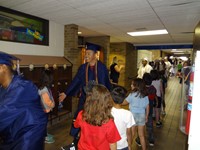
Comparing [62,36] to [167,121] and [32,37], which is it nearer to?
[32,37]

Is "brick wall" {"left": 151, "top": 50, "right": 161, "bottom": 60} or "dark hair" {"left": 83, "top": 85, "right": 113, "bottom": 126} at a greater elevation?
"brick wall" {"left": 151, "top": 50, "right": 161, "bottom": 60}

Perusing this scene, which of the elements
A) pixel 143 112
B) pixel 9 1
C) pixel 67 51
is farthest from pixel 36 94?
pixel 67 51

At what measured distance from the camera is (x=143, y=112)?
7.74ft

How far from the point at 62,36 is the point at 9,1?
65.1 inches

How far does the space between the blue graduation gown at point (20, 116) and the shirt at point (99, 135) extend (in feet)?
1.26

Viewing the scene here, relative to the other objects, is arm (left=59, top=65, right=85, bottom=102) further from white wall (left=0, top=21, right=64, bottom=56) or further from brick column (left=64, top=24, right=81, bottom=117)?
brick column (left=64, top=24, right=81, bottom=117)

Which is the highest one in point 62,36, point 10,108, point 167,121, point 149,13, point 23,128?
point 149,13

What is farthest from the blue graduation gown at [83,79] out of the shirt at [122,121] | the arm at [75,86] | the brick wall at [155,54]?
the brick wall at [155,54]

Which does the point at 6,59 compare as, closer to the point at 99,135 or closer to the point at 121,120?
the point at 99,135

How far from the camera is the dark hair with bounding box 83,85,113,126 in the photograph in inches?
53.6

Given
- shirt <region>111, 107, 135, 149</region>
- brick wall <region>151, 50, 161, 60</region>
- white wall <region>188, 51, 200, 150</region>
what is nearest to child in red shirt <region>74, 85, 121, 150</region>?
shirt <region>111, 107, 135, 149</region>

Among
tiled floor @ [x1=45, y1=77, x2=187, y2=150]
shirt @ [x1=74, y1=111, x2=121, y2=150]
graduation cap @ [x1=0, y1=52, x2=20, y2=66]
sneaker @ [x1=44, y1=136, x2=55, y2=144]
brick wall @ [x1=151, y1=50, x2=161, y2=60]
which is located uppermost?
brick wall @ [x1=151, y1=50, x2=161, y2=60]

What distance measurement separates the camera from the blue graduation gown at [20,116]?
1.20m

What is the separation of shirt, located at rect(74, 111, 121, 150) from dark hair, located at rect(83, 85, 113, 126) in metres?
0.04
